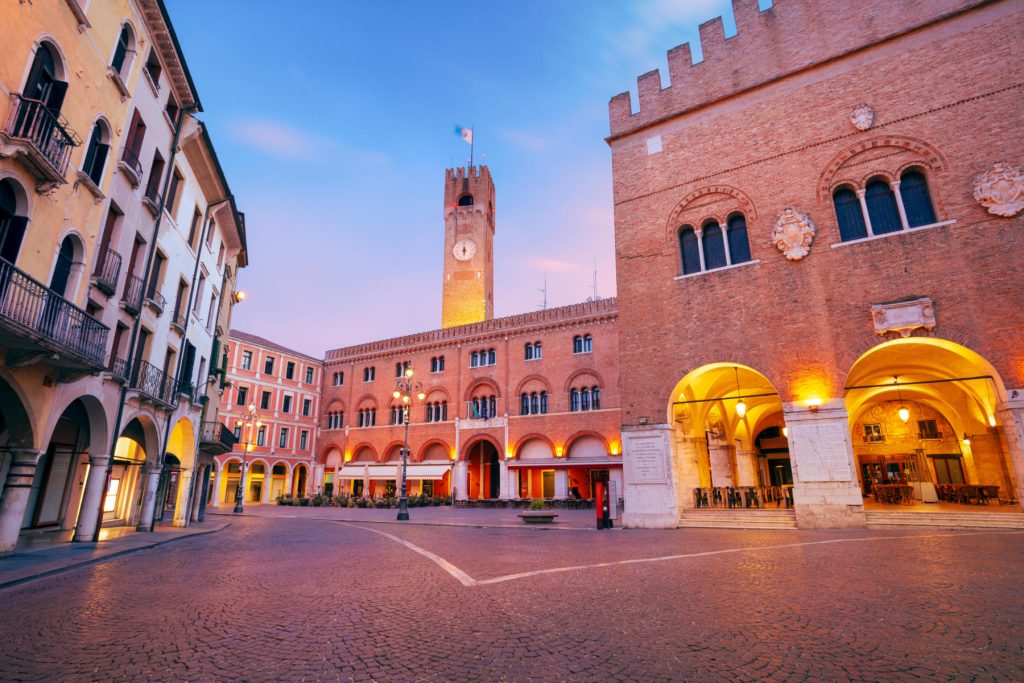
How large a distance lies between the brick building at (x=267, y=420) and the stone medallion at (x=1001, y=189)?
40.2m

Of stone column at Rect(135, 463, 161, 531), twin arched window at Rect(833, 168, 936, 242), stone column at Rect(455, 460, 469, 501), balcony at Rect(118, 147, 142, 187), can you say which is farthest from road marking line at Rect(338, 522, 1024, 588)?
stone column at Rect(455, 460, 469, 501)

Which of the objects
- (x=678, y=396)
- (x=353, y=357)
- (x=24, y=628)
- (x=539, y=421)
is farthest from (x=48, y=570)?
(x=353, y=357)

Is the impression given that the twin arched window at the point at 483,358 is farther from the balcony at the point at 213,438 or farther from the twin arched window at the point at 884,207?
the twin arched window at the point at 884,207

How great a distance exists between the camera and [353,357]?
43812mm

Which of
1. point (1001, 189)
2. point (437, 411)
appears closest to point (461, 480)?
point (437, 411)

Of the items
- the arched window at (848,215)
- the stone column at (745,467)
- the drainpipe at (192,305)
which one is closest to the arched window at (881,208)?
the arched window at (848,215)

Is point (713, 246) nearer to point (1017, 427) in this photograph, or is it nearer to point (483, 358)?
point (1017, 427)

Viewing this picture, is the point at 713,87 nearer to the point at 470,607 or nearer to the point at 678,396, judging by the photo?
the point at 678,396

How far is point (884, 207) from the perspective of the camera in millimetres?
14383

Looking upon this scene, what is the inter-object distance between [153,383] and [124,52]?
333 inches

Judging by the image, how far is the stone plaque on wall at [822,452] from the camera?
13.1 meters

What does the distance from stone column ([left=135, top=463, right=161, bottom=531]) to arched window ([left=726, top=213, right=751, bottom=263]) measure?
62.6 feet

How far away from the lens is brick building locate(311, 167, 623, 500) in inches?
1281

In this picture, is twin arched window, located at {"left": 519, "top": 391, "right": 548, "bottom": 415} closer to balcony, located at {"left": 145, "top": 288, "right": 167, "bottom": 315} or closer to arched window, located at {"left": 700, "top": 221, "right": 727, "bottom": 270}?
arched window, located at {"left": 700, "top": 221, "right": 727, "bottom": 270}
